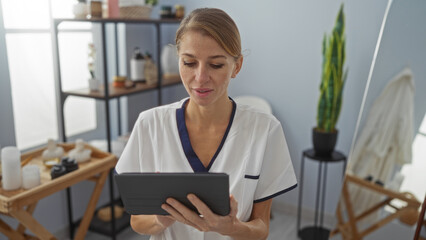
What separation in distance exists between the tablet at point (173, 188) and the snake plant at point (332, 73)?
56.9 inches

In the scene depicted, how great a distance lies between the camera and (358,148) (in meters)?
1.86

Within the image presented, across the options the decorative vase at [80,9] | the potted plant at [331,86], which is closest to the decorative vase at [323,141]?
the potted plant at [331,86]

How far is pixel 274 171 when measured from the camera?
3.36 feet

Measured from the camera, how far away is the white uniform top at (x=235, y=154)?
1.01 metres

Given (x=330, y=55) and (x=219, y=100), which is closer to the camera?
(x=219, y=100)

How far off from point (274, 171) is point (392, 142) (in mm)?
814

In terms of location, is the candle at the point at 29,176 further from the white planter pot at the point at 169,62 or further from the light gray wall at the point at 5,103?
the white planter pot at the point at 169,62

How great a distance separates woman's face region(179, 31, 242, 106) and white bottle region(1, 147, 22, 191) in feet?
3.30

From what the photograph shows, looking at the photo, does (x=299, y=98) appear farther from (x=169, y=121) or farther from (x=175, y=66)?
(x=169, y=121)

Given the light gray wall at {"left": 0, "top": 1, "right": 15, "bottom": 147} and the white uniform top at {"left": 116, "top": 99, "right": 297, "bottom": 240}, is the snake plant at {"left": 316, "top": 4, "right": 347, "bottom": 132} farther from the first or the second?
the light gray wall at {"left": 0, "top": 1, "right": 15, "bottom": 147}

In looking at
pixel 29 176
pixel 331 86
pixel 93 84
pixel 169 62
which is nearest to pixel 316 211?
pixel 331 86

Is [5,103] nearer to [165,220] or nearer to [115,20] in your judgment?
[115,20]

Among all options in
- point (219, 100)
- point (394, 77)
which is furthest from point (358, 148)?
point (219, 100)

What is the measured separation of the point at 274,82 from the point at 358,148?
0.61m
